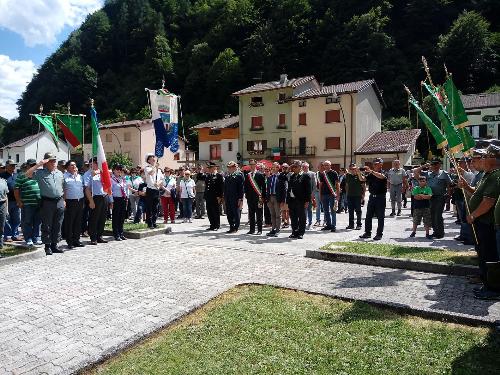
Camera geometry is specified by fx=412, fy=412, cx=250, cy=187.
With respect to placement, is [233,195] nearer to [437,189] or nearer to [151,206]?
[151,206]

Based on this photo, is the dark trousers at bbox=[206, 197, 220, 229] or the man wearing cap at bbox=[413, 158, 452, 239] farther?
the dark trousers at bbox=[206, 197, 220, 229]

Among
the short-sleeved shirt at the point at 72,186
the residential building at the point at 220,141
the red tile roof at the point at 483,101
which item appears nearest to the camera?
the short-sleeved shirt at the point at 72,186

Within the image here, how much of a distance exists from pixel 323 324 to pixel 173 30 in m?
95.2

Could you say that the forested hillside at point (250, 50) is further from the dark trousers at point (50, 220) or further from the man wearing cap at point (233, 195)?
the dark trousers at point (50, 220)

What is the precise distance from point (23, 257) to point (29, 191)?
180 centimetres

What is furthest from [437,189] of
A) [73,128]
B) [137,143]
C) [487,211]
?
[137,143]

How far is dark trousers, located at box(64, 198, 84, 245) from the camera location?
32.5ft

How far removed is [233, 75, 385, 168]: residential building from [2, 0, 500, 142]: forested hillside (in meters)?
13.0

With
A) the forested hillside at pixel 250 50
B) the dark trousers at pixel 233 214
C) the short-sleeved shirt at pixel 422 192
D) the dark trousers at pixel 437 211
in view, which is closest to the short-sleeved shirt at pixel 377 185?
the short-sleeved shirt at pixel 422 192

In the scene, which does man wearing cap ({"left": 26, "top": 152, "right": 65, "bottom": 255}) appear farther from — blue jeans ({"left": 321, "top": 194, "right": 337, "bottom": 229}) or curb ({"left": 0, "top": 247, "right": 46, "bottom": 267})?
blue jeans ({"left": 321, "top": 194, "right": 337, "bottom": 229})

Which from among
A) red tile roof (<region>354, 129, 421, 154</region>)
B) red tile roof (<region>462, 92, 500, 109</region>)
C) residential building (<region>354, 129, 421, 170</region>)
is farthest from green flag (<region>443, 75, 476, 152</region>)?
red tile roof (<region>462, 92, 500, 109</region>)

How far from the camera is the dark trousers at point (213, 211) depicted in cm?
1297

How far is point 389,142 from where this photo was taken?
143ft

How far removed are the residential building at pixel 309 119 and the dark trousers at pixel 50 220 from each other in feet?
117
